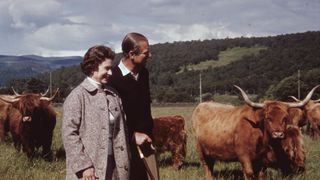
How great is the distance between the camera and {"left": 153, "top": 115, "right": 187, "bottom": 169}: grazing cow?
11.3 metres

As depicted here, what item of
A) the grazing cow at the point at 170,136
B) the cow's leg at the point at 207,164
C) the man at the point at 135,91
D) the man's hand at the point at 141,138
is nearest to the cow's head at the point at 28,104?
the grazing cow at the point at 170,136

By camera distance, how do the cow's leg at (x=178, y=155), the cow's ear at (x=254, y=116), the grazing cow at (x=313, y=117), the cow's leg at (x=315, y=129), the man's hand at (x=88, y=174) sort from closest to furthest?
the man's hand at (x=88, y=174), the cow's ear at (x=254, y=116), the cow's leg at (x=178, y=155), the cow's leg at (x=315, y=129), the grazing cow at (x=313, y=117)

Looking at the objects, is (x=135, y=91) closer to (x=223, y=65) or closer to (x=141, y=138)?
(x=141, y=138)

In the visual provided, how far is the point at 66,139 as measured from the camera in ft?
13.8

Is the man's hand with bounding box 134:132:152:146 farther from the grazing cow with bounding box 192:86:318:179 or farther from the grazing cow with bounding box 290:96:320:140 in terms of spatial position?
the grazing cow with bounding box 290:96:320:140

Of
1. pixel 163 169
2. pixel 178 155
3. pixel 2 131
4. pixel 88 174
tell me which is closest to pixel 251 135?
pixel 163 169

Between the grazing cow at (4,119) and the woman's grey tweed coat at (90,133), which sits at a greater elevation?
the woman's grey tweed coat at (90,133)

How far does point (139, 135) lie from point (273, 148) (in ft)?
14.4

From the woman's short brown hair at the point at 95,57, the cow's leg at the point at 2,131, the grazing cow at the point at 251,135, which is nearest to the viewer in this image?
the woman's short brown hair at the point at 95,57

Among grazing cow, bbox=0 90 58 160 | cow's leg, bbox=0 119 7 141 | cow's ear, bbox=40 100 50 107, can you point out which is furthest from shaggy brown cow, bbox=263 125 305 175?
cow's leg, bbox=0 119 7 141

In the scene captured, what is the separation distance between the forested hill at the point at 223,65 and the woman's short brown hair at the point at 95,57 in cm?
6887

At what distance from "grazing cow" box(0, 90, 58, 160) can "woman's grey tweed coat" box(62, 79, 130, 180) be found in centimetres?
698

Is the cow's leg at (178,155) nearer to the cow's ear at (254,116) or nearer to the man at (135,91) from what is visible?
the cow's ear at (254,116)

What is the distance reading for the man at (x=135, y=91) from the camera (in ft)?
15.9
